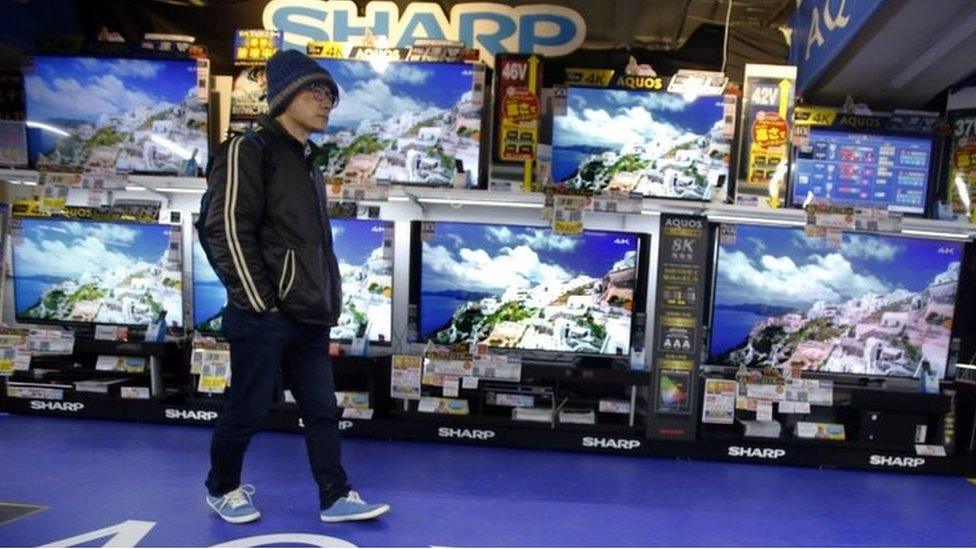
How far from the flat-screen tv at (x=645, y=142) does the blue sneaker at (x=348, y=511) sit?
1762 millimetres

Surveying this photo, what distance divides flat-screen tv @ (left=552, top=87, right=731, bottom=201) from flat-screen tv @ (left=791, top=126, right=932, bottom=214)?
1.45ft

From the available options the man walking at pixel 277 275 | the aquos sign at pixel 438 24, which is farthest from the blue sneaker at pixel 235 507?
the aquos sign at pixel 438 24

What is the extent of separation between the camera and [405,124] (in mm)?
3297

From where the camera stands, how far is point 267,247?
7.67 ft

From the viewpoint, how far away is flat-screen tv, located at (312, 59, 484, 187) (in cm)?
327

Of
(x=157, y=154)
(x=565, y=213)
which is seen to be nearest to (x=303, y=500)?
(x=565, y=213)

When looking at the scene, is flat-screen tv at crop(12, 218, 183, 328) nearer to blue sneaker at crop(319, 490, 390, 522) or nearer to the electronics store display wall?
the electronics store display wall

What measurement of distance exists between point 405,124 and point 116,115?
152 centimetres

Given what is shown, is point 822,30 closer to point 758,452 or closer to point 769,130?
point 769,130

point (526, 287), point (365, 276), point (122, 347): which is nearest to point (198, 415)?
point (122, 347)

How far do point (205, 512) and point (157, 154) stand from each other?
187 cm

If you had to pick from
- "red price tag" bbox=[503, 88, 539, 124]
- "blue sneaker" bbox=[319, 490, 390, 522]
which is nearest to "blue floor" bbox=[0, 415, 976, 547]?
"blue sneaker" bbox=[319, 490, 390, 522]

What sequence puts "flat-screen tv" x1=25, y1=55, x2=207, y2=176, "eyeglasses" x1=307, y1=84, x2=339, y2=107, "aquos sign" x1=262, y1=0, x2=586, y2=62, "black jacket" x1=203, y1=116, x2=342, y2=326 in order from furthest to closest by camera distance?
"aquos sign" x1=262, y1=0, x2=586, y2=62, "flat-screen tv" x1=25, y1=55, x2=207, y2=176, "eyeglasses" x1=307, y1=84, x2=339, y2=107, "black jacket" x1=203, y1=116, x2=342, y2=326

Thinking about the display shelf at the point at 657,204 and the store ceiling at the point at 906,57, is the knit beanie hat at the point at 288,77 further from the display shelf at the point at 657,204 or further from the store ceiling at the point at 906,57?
the store ceiling at the point at 906,57
